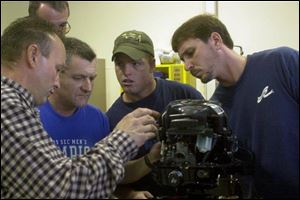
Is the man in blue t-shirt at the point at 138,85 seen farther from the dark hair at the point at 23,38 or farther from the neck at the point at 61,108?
the dark hair at the point at 23,38

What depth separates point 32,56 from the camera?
2.68 feet

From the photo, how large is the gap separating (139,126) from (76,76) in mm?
484

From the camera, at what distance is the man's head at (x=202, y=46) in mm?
1300

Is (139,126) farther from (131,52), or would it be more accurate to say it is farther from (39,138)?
(131,52)

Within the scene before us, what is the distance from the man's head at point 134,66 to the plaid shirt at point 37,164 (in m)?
0.63

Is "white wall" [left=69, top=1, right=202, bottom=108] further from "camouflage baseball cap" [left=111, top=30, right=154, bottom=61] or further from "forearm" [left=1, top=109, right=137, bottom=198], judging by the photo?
"forearm" [left=1, top=109, right=137, bottom=198]

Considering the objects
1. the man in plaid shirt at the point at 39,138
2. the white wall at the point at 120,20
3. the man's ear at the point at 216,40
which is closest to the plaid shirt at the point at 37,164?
the man in plaid shirt at the point at 39,138

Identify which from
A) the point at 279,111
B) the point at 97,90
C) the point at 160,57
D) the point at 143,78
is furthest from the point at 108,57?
the point at 279,111

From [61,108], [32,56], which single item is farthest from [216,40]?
[32,56]

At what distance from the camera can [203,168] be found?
0.88 metres

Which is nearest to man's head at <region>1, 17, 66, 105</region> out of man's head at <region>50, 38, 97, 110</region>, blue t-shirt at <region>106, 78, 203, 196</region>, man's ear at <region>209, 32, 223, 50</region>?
man's head at <region>50, 38, 97, 110</region>

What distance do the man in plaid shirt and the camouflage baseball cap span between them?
526 mm

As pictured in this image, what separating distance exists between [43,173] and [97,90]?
2.62m

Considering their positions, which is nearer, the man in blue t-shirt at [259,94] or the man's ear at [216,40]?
the man in blue t-shirt at [259,94]
